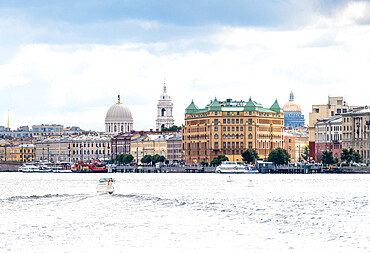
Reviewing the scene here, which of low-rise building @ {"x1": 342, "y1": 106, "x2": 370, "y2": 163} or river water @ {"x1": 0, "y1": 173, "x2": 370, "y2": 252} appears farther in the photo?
low-rise building @ {"x1": 342, "y1": 106, "x2": 370, "y2": 163}

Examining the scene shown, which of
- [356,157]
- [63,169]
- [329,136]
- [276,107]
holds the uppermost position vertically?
[276,107]

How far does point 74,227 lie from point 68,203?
13.4 meters

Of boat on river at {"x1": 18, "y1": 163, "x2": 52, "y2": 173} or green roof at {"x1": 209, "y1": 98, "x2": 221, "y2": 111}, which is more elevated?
green roof at {"x1": 209, "y1": 98, "x2": 221, "y2": 111}

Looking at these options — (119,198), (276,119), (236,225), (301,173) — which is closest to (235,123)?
(276,119)

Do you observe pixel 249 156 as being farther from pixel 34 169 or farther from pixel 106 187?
pixel 106 187

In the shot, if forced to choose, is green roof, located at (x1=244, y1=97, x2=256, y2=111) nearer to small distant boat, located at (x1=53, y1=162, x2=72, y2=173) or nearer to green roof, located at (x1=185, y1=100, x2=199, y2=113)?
green roof, located at (x1=185, y1=100, x2=199, y2=113)

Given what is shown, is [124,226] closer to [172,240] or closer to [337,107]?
[172,240]

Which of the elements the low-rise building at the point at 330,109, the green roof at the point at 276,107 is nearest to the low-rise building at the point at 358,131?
the low-rise building at the point at 330,109

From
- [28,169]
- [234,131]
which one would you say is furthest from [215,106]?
[28,169]

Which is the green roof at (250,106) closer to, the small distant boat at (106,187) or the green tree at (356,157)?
the green tree at (356,157)

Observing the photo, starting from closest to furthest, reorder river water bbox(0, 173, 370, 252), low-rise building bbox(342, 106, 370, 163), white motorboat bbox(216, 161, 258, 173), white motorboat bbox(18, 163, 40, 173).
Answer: river water bbox(0, 173, 370, 252), white motorboat bbox(216, 161, 258, 173), low-rise building bbox(342, 106, 370, 163), white motorboat bbox(18, 163, 40, 173)

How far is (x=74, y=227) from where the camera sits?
46312 mm

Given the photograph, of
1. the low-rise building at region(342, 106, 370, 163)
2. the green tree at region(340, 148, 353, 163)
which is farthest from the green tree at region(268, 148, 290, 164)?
the green tree at region(340, 148, 353, 163)

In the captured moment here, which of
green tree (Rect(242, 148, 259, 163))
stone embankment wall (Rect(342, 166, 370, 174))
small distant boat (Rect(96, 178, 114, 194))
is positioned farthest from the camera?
green tree (Rect(242, 148, 259, 163))
